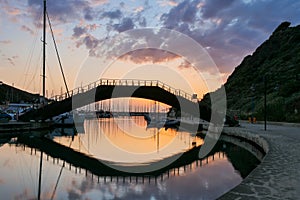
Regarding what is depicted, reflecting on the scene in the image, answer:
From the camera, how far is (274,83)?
6275cm

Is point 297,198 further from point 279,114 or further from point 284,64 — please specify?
point 284,64

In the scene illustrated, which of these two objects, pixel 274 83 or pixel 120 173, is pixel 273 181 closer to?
pixel 120 173

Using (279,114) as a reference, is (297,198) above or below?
below

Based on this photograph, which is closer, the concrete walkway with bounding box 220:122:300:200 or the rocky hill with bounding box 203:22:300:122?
the concrete walkway with bounding box 220:122:300:200

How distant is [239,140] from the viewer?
95.1ft

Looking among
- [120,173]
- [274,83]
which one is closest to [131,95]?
[120,173]

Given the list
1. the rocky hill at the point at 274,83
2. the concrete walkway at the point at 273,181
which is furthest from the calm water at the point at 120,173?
the rocky hill at the point at 274,83

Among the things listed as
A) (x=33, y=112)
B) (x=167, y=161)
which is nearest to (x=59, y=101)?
(x=33, y=112)

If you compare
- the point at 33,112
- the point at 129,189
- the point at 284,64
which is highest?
the point at 284,64

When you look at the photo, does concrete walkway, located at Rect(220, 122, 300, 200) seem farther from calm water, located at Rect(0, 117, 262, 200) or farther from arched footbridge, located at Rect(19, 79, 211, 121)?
arched footbridge, located at Rect(19, 79, 211, 121)

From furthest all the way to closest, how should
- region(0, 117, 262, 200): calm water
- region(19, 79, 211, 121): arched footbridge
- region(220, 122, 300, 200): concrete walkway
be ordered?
region(19, 79, 211, 121): arched footbridge < region(0, 117, 262, 200): calm water < region(220, 122, 300, 200): concrete walkway

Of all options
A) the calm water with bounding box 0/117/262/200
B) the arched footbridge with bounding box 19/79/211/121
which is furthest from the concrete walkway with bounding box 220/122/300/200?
the arched footbridge with bounding box 19/79/211/121

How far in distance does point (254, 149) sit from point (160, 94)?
13628 mm

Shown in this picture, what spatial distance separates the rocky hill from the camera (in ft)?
137
